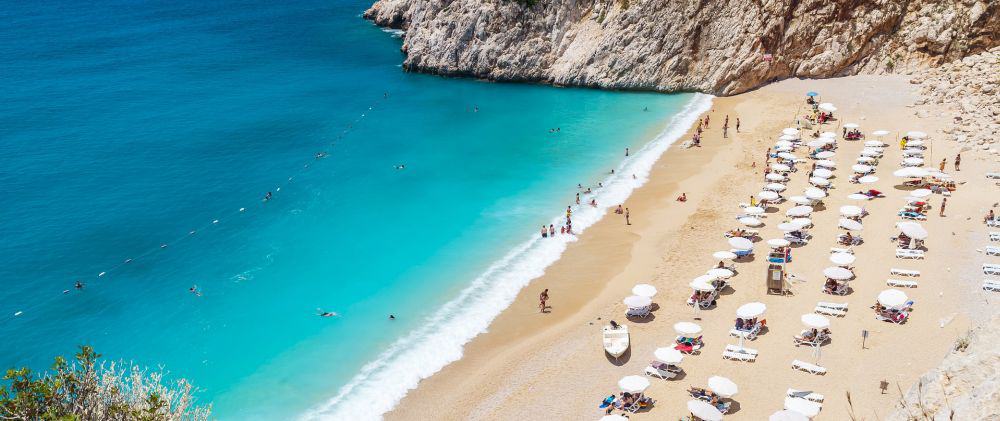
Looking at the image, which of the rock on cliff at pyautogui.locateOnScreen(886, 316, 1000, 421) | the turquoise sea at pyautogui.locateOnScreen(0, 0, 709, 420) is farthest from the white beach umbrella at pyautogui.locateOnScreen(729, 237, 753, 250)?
the rock on cliff at pyautogui.locateOnScreen(886, 316, 1000, 421)

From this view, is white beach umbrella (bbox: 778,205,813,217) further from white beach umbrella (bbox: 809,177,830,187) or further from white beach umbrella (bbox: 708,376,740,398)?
white beach umbrella (bbox: 708,376,740,398)

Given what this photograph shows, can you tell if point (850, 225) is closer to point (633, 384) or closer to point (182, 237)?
point (633, 384)

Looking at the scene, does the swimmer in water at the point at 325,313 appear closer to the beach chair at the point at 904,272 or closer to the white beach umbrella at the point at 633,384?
the white beach umbrella at the point at 633,384

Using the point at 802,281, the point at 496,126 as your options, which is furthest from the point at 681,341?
the point at 496,126

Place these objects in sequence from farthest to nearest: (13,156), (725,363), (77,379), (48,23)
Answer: (48,23) → (13,156) → (725,363) → (77,379)

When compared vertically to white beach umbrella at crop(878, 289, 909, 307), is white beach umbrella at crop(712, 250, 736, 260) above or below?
above

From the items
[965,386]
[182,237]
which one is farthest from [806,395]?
[182,237]

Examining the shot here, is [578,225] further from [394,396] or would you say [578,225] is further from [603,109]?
[603,109]
